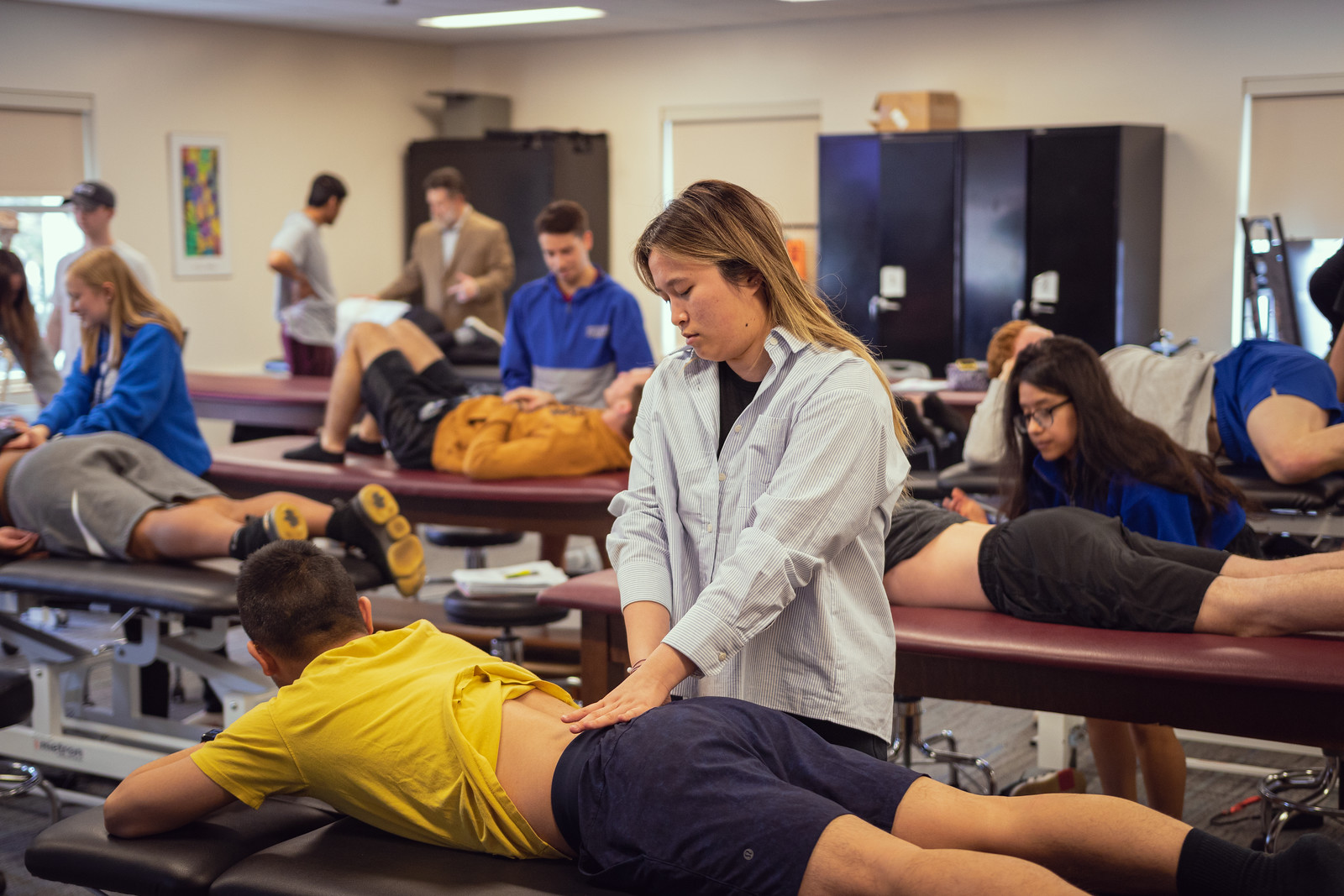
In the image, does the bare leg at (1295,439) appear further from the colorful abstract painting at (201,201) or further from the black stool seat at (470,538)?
the colorful abstract painting at (201,201)

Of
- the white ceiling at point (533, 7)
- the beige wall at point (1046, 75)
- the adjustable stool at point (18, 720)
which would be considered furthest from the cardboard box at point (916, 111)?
the adjustable stool at point (18, 720)

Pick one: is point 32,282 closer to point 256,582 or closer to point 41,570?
point 41,570

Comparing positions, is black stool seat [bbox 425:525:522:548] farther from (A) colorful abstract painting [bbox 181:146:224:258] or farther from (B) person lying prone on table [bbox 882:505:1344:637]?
(A) colorful abstract painting [bbox 181:146:224:258]

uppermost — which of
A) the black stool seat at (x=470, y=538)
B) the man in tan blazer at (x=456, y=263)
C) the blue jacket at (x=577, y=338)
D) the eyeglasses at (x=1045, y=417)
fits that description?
the man in tan blazer at (x=456, y=263)

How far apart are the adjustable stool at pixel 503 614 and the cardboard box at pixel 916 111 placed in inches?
200

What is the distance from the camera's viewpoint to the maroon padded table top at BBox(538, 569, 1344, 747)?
209cm

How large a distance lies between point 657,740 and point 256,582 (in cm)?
71

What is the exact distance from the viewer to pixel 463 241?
7.27 m

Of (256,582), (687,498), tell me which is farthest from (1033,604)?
(256,582)

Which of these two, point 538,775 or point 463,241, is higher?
point 463,241

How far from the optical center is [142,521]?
3.22 m

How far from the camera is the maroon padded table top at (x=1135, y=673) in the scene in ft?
6.87

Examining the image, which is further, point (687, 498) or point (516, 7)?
point (516, 7)

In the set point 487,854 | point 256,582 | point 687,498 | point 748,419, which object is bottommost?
point 487,854
